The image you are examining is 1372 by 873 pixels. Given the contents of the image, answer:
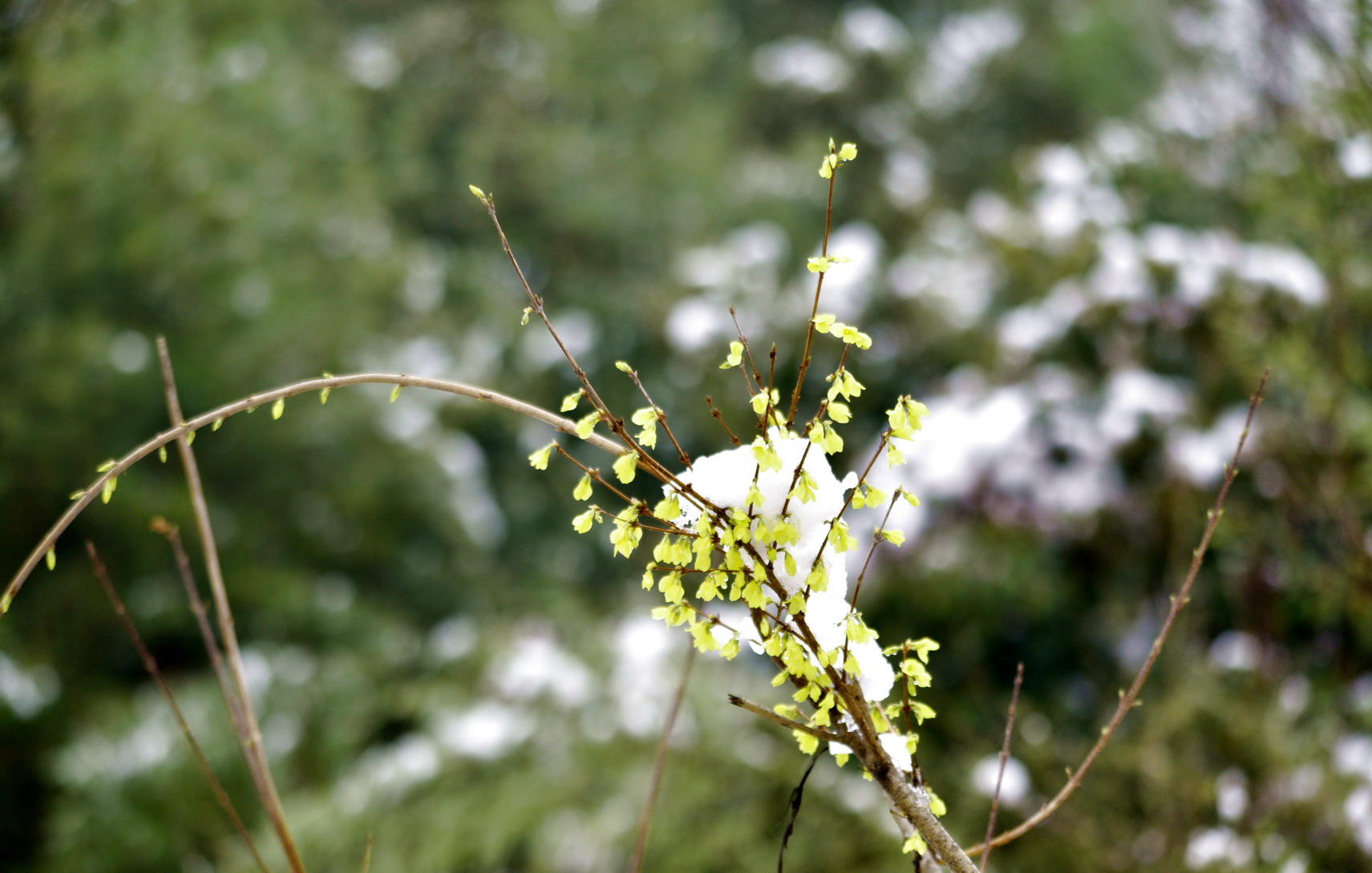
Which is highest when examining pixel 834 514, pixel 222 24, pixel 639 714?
pixel 834 514

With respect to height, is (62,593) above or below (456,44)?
below

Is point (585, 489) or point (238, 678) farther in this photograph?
point (238, 678)

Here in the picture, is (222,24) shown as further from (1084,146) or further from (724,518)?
(724,518)

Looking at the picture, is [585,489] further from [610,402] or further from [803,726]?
[610,402]

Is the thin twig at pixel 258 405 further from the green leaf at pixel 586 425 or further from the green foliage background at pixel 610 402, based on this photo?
the green foliage background at pixel 610 402

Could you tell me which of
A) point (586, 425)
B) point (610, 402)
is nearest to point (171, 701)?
point (586, 425)

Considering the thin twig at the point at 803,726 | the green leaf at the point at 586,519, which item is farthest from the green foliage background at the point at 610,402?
the green leaf at the point at 586,519

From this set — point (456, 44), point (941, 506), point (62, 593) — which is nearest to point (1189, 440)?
point (941, 506)

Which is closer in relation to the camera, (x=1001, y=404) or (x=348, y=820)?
(x=348, y=820)

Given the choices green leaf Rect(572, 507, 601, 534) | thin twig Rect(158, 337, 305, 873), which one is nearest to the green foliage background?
green leaf Rect(572, 507, 601, 534)
